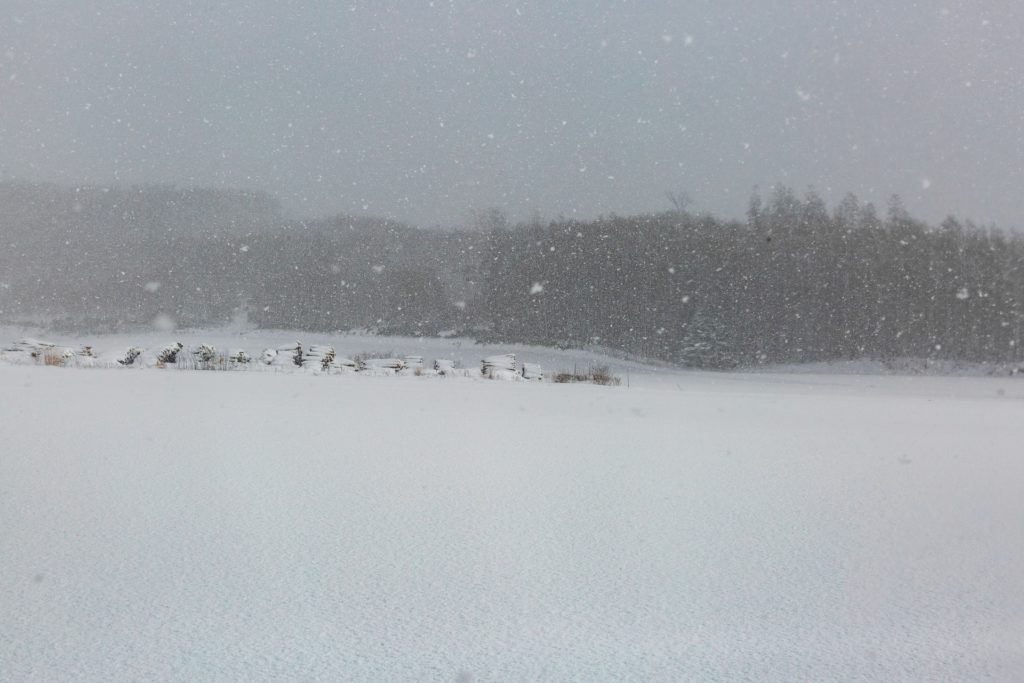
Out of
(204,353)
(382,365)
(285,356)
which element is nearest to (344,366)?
(382,365)

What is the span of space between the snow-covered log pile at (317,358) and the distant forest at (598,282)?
78.5 feet

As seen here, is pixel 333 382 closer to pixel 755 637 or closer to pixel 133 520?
pixel 133 520

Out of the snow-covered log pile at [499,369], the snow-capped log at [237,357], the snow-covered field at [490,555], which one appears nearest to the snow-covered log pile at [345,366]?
the snow-capped log at [237,357]

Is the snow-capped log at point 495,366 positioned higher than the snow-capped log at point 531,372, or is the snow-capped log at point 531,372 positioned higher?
the snow-capped log at point 495,366

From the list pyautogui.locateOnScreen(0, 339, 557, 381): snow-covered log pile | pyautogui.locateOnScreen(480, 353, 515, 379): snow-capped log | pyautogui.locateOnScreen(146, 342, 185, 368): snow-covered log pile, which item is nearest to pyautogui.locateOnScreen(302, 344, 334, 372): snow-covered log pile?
pyautogui.locateOnScreen(0, 339, 557, 381): snow-covered log pile

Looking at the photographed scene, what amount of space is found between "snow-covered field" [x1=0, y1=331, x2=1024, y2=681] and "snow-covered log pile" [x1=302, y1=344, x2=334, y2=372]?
1015 cm

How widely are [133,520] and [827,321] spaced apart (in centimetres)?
4298

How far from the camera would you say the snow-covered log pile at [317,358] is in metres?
16.0

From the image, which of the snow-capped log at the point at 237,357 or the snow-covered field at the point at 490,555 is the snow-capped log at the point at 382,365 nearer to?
the snow-capped log at the point at 237,357

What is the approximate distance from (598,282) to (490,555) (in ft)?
147

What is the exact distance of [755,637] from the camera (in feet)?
7.08

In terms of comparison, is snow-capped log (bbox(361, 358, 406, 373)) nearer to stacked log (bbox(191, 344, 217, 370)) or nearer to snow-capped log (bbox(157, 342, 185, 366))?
stacked log (bbox(191, 344, 217, 370))

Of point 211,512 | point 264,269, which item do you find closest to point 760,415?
point 211,512

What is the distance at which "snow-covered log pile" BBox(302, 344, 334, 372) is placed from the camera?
52.3ft
